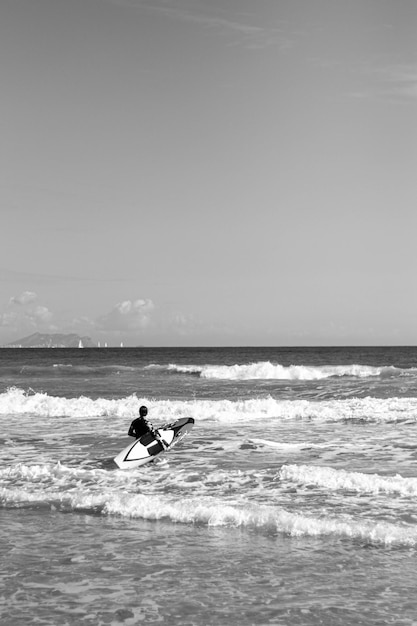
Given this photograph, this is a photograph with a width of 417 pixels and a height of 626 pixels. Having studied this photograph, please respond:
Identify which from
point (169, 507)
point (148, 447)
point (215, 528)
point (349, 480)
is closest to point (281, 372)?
point (148, 447)

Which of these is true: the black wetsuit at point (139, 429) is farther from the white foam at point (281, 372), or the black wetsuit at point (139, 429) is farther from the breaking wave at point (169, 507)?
the white foam at point (281, 372)

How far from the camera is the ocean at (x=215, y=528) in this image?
7.05 meters

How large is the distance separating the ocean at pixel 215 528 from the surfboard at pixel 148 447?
0.92 feet

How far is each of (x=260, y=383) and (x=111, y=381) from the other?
10966mm

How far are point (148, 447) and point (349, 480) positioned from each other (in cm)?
547

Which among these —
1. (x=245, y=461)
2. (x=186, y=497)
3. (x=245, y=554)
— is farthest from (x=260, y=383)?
(x=245, y=554)

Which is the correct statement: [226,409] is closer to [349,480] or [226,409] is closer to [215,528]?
[349,480]

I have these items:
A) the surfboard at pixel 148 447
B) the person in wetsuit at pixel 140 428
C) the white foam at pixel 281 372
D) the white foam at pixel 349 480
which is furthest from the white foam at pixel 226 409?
the white foam at pixel 281 372

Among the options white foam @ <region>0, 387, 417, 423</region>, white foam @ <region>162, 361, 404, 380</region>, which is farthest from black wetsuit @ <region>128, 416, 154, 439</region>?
white foam @ <region>162, 361, 404, 380</region>

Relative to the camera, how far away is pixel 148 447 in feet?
53.2

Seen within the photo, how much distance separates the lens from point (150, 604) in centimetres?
709

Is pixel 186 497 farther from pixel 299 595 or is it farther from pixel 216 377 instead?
pixel 216 377

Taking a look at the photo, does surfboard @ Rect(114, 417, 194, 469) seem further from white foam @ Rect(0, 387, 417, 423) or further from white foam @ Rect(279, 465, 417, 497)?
white foam @ Rect(0, 387, 417, 423)

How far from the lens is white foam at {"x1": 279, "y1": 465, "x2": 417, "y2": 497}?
1233 cm
